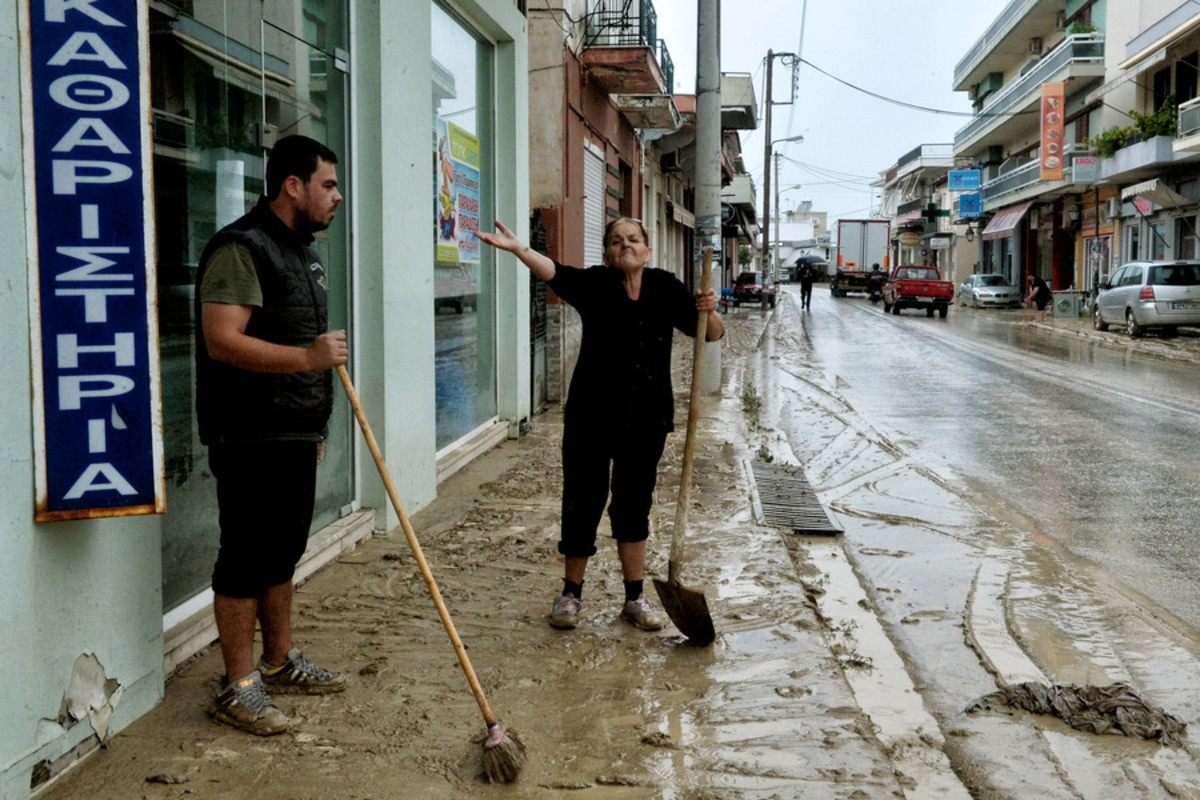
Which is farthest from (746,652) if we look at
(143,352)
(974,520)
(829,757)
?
(974,520)

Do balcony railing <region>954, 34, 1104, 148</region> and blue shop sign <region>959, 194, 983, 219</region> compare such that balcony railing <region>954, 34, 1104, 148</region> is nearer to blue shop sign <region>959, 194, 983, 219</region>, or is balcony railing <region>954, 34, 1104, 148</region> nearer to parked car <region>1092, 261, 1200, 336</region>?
blue shop sign <region>959, 194, 983, 219</region>

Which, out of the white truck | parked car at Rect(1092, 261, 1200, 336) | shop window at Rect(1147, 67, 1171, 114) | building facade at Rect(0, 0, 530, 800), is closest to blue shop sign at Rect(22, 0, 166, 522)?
building facade at Rect(0, 0, 530, 800)

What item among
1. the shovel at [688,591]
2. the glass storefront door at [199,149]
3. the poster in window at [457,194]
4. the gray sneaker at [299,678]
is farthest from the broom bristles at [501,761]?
the poster in window at [457,194]

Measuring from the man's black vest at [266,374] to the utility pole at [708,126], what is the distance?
33.7 ft

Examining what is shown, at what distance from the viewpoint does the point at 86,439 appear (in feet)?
10.5

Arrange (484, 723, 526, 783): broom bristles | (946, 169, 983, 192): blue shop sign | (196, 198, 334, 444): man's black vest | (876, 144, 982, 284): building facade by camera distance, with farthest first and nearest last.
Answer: (876, 144, 982, 284): building facade, (946, 169, 983, 192): blue shop sign, (196, 198, 334, 444): man's black vest, (484, 723, 526, 783): broom bristles

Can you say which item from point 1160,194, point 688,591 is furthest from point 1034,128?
point 688,591

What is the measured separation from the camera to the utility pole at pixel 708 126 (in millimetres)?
13797

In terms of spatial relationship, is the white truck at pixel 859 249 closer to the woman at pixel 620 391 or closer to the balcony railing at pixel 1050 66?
the balcony railing at pixel 1050 66

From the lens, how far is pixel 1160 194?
32812mm

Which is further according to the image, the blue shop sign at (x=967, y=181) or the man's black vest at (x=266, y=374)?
the blue shop sign at (x=967, y=181)

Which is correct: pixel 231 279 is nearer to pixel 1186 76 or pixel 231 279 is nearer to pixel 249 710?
pixel 249 710

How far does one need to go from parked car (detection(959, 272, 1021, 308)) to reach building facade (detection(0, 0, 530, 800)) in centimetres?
3776

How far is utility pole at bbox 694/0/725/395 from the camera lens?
45.3 feet
